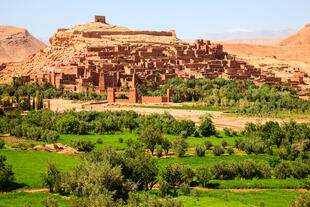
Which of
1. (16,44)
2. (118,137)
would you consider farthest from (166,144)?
(16,44)

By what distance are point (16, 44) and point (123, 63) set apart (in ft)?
251

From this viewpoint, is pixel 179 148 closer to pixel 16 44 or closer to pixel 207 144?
pixel 207 144

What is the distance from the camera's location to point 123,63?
2228 inches

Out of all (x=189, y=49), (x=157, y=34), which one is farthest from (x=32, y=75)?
(x=157, y=34)

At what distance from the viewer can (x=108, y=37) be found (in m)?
72.9

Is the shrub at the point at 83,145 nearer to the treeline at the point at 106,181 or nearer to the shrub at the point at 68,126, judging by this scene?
the shrub at the point at 68,126

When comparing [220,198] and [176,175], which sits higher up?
[176,175]

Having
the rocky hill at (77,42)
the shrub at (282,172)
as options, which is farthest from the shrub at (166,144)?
the rocky hill at (77,42)

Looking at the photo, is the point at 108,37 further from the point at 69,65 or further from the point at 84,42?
the point at 69,65

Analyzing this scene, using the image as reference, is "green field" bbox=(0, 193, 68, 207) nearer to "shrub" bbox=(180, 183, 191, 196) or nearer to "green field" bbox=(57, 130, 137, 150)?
"shrub" bbox=(180, 183, 191, 196)

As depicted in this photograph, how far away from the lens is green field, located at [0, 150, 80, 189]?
62.5 feet

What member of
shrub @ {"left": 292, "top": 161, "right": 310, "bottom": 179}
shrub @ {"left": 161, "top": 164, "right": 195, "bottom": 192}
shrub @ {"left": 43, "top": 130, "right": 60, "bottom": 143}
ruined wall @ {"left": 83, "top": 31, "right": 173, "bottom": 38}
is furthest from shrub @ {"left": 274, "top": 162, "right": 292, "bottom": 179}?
ruined wall @ {"left": 83, "top": 31, "right": 173, "bottom": 38}

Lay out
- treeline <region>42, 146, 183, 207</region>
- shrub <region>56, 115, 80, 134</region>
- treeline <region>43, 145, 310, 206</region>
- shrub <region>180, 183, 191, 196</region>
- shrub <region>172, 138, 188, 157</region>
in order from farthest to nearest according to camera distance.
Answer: shrub <region>56, 115, 80, 134</region> → shrub <region>172, 138, 188, 157</region> → shrub <region>180, 183, 191, 196</region> → treeline <region>43, 145, 310, 206</region> → treeline <region>42, 146, 183, 207</region>

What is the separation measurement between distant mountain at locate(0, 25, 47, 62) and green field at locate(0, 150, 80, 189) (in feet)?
301
